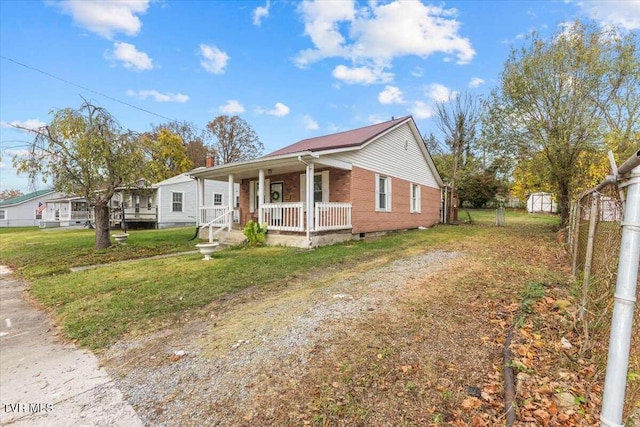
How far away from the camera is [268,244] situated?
Answer: 11.2 metres

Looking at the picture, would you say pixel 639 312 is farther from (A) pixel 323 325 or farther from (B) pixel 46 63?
(B) pixel 46 63

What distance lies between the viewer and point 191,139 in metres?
41.5

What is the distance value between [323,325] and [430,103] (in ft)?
75.7

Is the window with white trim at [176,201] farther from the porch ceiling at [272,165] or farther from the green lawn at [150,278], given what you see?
the green lawn at [150,278]

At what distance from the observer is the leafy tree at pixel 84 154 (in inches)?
431

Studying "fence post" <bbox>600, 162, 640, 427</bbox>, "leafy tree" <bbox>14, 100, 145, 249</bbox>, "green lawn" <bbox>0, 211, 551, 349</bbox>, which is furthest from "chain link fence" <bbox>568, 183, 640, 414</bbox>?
"leafy tree" <bbox>14, 100, 145, 249</bbox>

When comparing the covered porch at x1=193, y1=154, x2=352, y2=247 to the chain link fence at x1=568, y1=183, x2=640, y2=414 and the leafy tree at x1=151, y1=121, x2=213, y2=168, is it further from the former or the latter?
the leafy tree at x1=151, y1=121, x2=213, y2=168

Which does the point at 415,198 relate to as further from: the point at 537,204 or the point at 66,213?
the point at 66,213

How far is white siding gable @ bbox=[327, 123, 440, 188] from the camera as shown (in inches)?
496

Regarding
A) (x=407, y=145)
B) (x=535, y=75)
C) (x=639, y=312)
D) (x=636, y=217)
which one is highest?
(x=535, y=75)

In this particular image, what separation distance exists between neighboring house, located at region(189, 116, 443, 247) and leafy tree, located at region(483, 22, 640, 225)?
4.92m

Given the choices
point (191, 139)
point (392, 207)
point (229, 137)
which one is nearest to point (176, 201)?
point (392, 207)

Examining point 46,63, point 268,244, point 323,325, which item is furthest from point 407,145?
point 46,63

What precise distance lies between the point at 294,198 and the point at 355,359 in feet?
35.6
